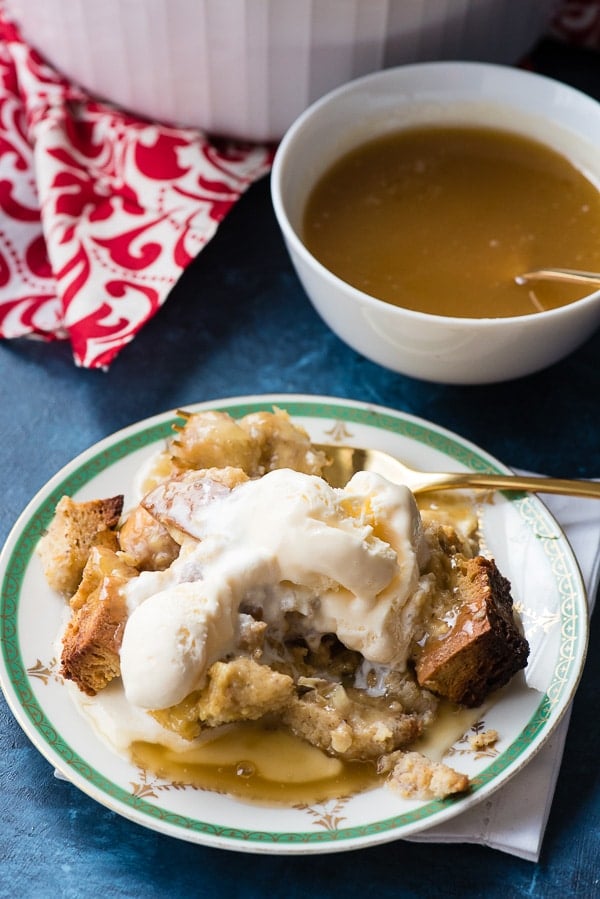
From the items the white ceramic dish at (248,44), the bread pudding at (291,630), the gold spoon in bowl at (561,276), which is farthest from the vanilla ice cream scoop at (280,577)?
the white ceramic dish at (248,44)

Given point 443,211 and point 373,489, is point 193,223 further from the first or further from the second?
point 373,489

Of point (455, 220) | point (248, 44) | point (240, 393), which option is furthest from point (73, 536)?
point (248, 44)

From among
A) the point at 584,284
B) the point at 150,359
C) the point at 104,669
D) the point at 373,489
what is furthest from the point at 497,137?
the point at 104,669

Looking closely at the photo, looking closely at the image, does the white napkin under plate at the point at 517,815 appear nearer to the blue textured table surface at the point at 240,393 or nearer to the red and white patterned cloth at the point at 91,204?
the blue textured table surface at the point at 240,393

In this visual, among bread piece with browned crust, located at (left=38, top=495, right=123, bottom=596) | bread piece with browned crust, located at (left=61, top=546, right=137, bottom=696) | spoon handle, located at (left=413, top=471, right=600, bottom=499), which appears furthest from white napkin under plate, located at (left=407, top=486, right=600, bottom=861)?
bread piece with browned crust, located at (left=38, top=495, right=123, bottom=596)

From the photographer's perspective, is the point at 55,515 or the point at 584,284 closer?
the point at 55,515
